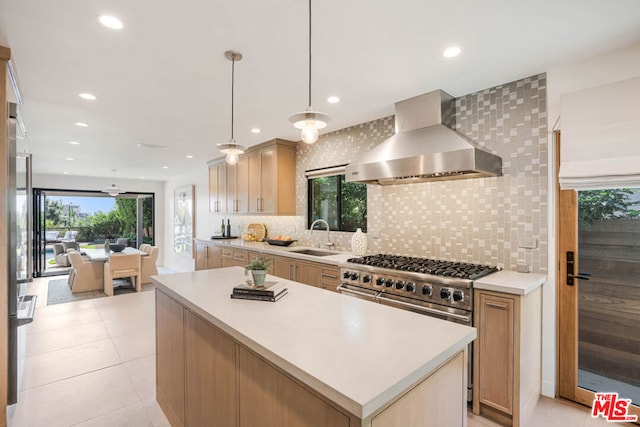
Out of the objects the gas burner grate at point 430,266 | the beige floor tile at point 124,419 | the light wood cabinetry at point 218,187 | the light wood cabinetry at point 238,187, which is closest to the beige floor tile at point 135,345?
the beige floor tile at point 124,419

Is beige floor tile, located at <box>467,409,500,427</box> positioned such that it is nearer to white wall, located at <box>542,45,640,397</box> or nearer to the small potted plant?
white wall, located at <box>542,45,640,397</box>

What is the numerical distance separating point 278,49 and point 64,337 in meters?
4.16

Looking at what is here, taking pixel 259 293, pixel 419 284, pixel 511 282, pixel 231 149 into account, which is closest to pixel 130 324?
pixel 231 149

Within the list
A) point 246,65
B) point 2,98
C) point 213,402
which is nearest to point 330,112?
point 246,65

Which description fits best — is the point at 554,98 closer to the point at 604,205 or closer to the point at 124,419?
the point at 604,205

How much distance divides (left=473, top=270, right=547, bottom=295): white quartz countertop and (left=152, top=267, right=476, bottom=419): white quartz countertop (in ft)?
3.06

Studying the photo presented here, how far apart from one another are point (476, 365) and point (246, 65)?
112 inches

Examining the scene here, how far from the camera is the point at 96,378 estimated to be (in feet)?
9.11

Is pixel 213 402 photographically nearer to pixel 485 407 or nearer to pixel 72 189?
pixel 485 407

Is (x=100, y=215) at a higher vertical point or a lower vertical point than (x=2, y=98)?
lower

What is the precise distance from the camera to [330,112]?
3.43 metres

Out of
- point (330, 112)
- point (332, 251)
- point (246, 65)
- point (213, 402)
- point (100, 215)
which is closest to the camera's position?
point (213, 402)

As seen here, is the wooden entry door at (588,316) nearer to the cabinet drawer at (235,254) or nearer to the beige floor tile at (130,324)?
the cabinet drawer at (235,254)

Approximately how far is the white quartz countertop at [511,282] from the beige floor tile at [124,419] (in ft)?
8.41
